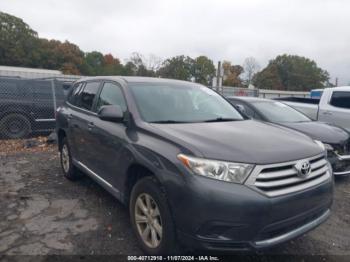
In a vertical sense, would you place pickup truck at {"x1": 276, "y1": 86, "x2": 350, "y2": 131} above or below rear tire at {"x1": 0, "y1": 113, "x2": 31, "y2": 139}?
above

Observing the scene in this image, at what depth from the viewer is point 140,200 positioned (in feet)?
9.32

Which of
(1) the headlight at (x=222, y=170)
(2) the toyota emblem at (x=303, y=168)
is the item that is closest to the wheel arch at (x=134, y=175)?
(1) the headlight at (x=222, y=170)

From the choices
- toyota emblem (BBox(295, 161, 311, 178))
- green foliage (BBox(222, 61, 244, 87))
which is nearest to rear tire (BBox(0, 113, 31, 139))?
toyota emblem (BBox(295, 161, 311, 178))

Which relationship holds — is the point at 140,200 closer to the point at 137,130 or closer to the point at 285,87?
the point at 137,130

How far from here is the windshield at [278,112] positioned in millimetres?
5926

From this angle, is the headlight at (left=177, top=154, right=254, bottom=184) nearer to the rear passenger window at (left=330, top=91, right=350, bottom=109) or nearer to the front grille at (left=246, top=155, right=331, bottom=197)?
the front grille at (left=246, top=155, right=331, bottom=197)

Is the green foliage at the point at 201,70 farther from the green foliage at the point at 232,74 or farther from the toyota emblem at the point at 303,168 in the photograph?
the toyota emblem at the point at 303,168

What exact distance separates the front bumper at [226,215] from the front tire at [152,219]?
108 millimetres

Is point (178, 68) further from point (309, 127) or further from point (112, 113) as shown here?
point (112, 113)

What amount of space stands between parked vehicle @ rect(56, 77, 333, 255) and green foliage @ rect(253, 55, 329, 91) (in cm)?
6794

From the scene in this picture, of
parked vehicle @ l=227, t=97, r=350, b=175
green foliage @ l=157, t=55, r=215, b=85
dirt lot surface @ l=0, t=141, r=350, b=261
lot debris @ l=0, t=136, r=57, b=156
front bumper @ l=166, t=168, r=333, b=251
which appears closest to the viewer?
front bumper @ l=166, t=168, r=333, b=251

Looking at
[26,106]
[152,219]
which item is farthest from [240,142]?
[26,106]

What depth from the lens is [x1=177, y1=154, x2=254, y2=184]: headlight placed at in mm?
2281

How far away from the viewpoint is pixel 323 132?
5277 millimetres
